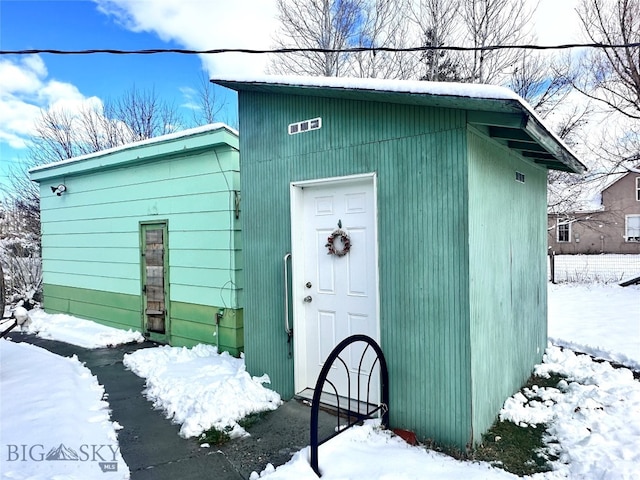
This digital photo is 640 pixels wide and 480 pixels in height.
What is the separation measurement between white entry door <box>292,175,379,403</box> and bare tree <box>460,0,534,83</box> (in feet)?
30.4

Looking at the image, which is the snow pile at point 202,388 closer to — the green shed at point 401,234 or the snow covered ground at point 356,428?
the snow covered ground at point 356,428

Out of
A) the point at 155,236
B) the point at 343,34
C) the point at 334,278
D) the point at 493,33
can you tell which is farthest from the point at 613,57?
the point at 155,236

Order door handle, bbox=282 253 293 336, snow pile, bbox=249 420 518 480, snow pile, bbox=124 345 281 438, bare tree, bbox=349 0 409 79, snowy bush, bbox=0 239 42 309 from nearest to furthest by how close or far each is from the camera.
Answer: snow pile, bbox=249 420 518 480
snow pile, bbox=124 345 281 438
door handle, bbox=282 253 293 336
snowy bush, bbox=0 239 42 309
bare tree, bbox=349 0 409 79

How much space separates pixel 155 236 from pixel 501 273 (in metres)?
4.94

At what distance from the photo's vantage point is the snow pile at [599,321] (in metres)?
5.15

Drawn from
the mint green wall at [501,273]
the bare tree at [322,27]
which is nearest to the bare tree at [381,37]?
the bare tree at [322,27]

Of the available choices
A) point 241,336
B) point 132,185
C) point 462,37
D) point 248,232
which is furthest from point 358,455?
point 462,37

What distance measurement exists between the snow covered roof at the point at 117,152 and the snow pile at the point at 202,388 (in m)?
2.80

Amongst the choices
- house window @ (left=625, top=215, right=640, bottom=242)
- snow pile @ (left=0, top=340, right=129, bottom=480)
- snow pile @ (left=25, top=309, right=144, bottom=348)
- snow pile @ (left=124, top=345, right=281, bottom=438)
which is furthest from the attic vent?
house window @ (left=625, top=215, right=640, bottom=242)

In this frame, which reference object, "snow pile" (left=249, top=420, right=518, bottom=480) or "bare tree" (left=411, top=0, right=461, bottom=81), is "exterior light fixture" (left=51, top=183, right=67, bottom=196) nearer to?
"snow pile" (left=249, top=420, right=518, bottom=480)

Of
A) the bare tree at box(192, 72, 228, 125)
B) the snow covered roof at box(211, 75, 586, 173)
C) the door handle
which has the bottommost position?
the door handle

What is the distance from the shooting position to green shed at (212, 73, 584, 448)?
2816 mm

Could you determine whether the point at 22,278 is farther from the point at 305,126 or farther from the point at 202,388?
the point at 305,126

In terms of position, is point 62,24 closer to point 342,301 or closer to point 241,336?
point 241,336
